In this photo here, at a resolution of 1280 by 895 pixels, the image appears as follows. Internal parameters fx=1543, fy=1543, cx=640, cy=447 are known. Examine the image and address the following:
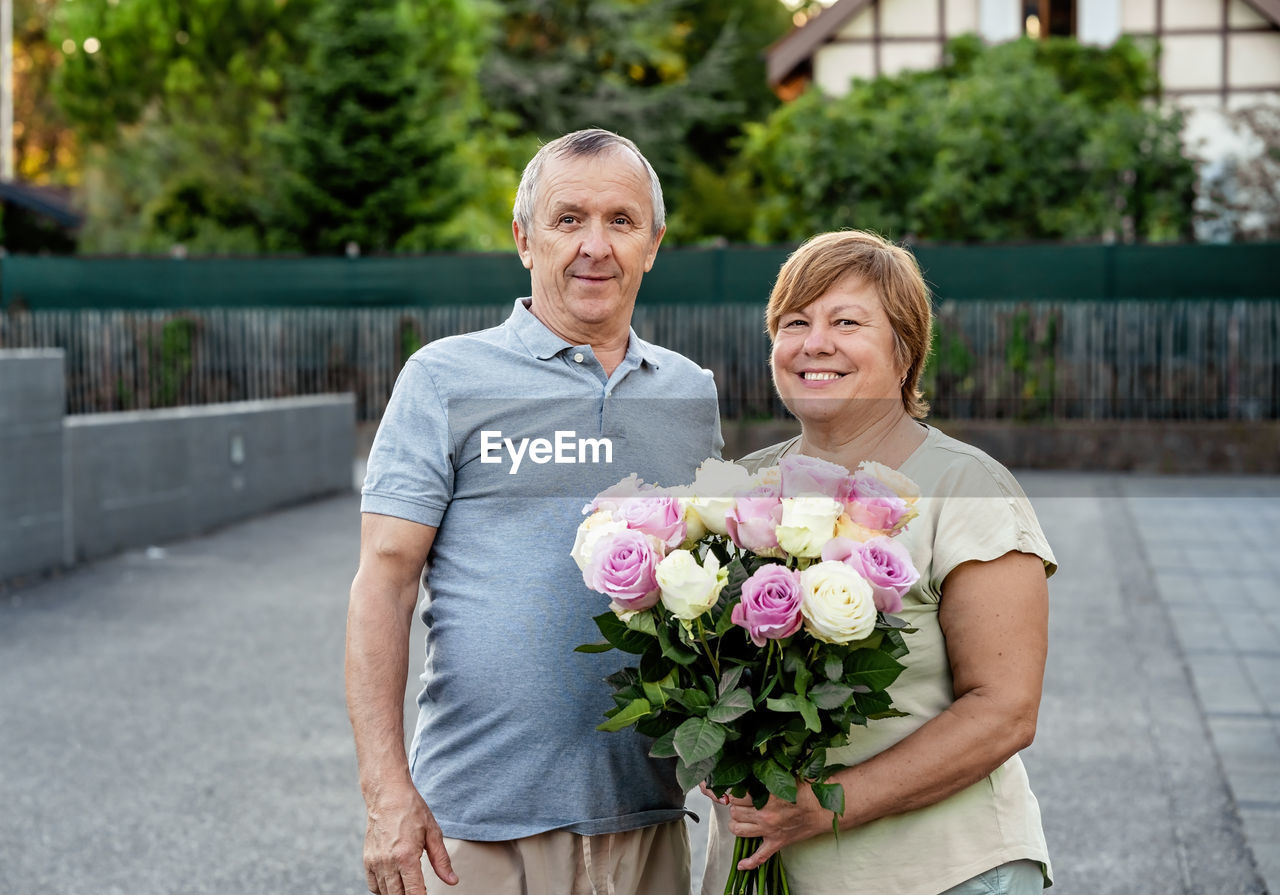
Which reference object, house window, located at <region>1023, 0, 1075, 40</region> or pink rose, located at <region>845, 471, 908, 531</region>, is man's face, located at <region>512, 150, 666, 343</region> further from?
house window, located at <region>1023, 0, 1075, 40</region>

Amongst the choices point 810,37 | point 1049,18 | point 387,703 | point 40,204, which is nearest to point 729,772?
point 387,703

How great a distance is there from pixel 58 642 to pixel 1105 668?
5344mm

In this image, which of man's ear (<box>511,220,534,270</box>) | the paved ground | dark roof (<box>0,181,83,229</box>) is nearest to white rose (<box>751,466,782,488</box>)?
man's ear (<box>511,220,534,270</box>)

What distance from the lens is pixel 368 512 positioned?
254 cm

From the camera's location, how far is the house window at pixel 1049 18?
29031 mm

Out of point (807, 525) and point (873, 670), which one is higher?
point (807, 525)

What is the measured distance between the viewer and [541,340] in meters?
2.65

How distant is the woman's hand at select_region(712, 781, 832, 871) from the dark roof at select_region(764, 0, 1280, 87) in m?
27.6

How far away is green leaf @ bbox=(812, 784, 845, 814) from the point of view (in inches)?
87.0

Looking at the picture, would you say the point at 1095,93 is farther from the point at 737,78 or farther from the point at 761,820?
the point at 761,820

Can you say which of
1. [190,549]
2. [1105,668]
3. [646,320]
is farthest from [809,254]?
[646,320]

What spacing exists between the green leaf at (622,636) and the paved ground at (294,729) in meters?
2.12

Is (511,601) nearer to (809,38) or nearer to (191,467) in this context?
(191,467)

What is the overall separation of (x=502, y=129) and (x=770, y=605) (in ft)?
119
